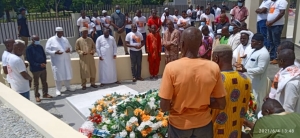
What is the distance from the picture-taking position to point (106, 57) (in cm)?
884

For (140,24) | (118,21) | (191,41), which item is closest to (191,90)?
(191,41)

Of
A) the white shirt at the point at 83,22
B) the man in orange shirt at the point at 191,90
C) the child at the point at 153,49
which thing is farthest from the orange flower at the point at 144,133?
the white shirt at the point at 83,22

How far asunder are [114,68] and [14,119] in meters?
4.47

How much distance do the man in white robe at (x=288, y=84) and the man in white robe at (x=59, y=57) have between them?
18.7ft

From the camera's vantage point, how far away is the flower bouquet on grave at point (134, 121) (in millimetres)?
3873

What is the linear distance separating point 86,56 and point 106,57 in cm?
61

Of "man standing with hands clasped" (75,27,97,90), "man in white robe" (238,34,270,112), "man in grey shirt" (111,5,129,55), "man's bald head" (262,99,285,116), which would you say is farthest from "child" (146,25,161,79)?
"man's bald head" (262,99,285,116)

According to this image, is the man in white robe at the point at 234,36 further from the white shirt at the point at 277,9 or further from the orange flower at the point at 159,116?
the orange flower at the point at 159,116

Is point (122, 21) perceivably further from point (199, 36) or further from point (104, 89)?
point (199, 36)

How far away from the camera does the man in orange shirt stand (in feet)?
8.43

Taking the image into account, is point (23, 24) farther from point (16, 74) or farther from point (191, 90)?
point (191, 90)

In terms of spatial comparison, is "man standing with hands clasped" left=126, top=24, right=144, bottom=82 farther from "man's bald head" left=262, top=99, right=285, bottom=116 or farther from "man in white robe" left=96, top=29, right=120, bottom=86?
"man's bald head" left=262, top=99, right=285, bottom=116

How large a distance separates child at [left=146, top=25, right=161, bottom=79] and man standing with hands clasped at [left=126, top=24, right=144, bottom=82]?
1.00 feet

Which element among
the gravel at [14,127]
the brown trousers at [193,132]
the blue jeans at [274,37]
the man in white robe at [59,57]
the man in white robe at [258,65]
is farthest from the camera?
the man in white robe at [59,57]
